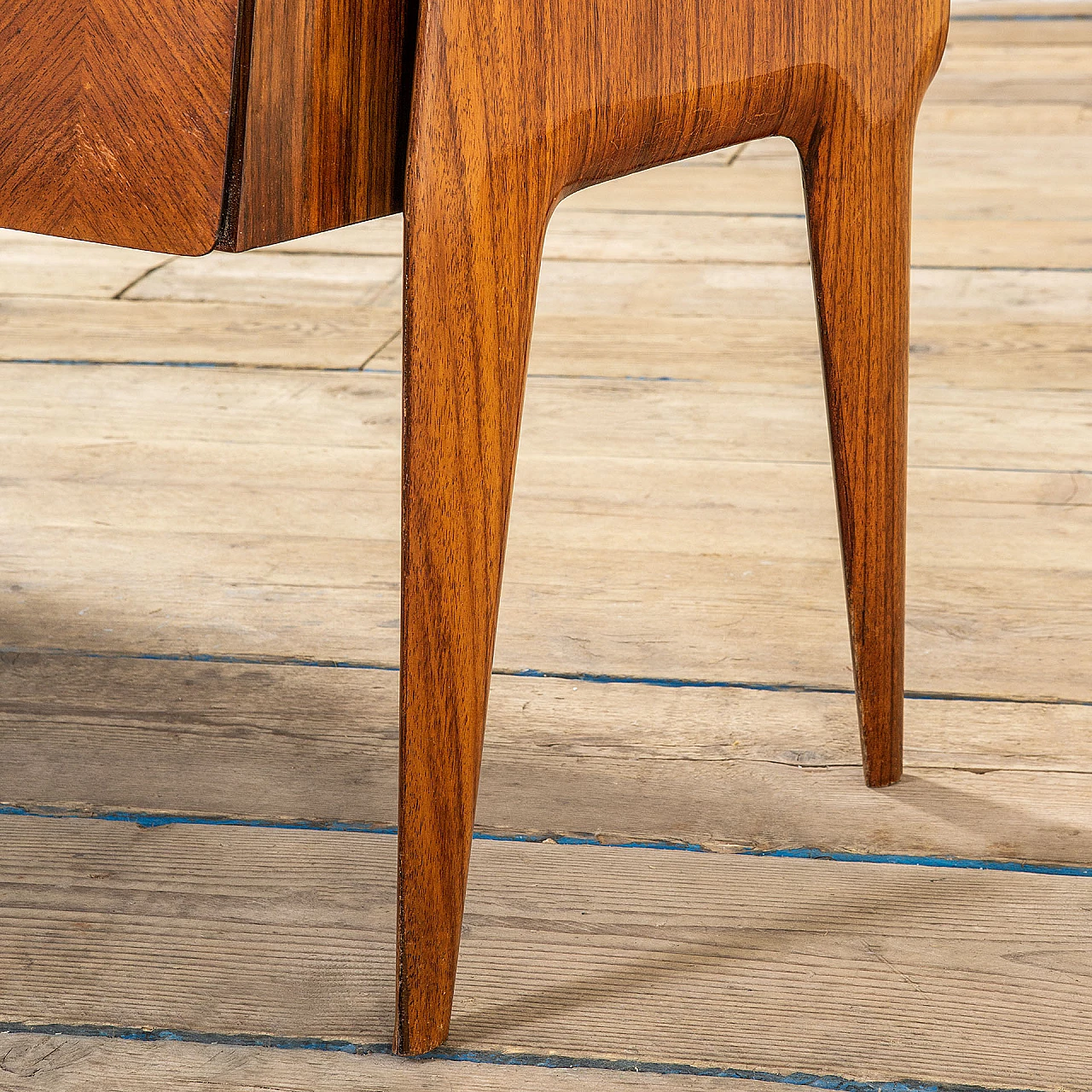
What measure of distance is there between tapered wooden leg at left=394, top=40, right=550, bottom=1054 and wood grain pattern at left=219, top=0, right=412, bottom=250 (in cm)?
3

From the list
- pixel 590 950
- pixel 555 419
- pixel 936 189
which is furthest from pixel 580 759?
pixel 936 189

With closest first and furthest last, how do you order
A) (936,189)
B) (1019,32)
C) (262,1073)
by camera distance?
(262,1073) → (936,189) → (1019,32)

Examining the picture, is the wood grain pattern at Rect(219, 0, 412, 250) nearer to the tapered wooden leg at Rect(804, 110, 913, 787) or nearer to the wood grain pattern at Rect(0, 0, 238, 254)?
the wood grain pattern at Rect(0, 0, 238, 254)

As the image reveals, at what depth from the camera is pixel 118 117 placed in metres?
0.38

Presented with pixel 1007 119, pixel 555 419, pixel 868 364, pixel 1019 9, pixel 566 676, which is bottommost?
pixel 1019 9

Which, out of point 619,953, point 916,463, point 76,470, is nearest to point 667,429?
point 916,463

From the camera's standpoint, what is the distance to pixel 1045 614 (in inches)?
31.6

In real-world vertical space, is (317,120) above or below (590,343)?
above

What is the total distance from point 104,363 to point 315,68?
917 millimetres

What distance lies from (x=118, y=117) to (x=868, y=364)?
1.05ft

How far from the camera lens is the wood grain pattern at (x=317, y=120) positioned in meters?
0.37

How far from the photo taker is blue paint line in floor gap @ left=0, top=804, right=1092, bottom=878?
594 mm

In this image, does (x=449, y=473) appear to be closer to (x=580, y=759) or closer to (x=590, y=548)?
(x=580, y=759)

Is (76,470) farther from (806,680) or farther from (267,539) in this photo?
(806,680)
